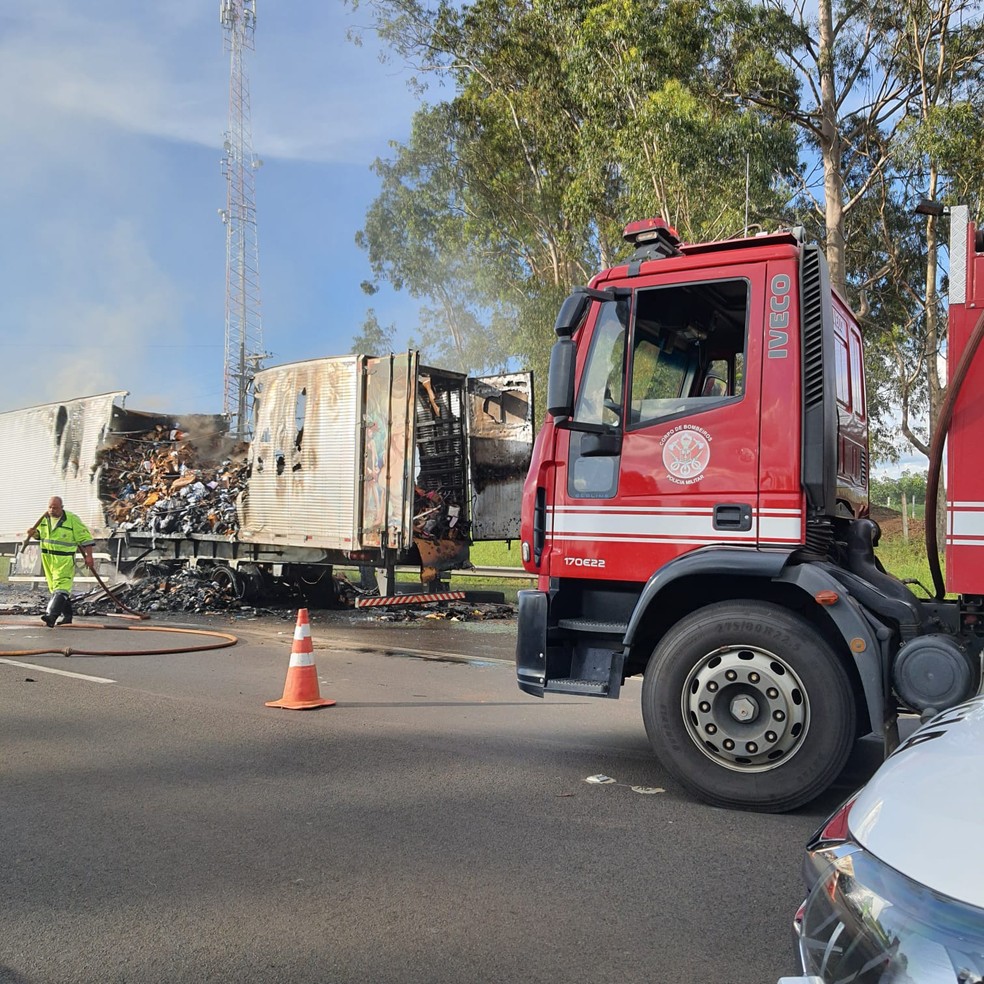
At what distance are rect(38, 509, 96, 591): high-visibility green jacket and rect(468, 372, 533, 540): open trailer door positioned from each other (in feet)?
17.1

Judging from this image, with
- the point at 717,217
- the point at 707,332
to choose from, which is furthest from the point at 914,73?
the point at 707,332

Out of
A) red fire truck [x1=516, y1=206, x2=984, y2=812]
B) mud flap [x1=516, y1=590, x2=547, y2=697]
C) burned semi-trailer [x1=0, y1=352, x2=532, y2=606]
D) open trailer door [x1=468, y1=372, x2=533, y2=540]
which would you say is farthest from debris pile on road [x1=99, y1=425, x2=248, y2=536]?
red fire truck [x1=516, y1=206, x2=984, y2=812]

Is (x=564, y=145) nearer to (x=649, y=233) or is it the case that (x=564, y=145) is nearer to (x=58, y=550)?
(x=58, y=550)

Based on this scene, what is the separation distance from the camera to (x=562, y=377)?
185 inches

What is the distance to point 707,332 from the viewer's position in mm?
4898

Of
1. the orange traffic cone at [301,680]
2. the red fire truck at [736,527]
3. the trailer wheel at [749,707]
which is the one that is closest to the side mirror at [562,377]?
the red fire truck at [736,527]

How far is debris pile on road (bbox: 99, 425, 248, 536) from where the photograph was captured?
49.2 ft

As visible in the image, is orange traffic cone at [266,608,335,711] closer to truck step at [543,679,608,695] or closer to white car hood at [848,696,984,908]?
truck step at [543,679,608,695]

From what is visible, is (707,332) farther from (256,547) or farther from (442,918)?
(256,547)

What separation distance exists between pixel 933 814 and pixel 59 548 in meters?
11.4

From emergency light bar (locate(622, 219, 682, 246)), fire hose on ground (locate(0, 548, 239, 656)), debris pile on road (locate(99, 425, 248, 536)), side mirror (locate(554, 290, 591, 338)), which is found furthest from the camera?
debris pile on road (locate(99, 425, 248, 536))

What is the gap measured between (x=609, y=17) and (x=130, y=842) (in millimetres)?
18361

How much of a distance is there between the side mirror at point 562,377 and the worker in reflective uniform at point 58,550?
8.60 metres

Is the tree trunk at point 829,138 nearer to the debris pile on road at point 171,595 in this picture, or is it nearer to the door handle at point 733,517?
the debris pile on road at point 171,595
